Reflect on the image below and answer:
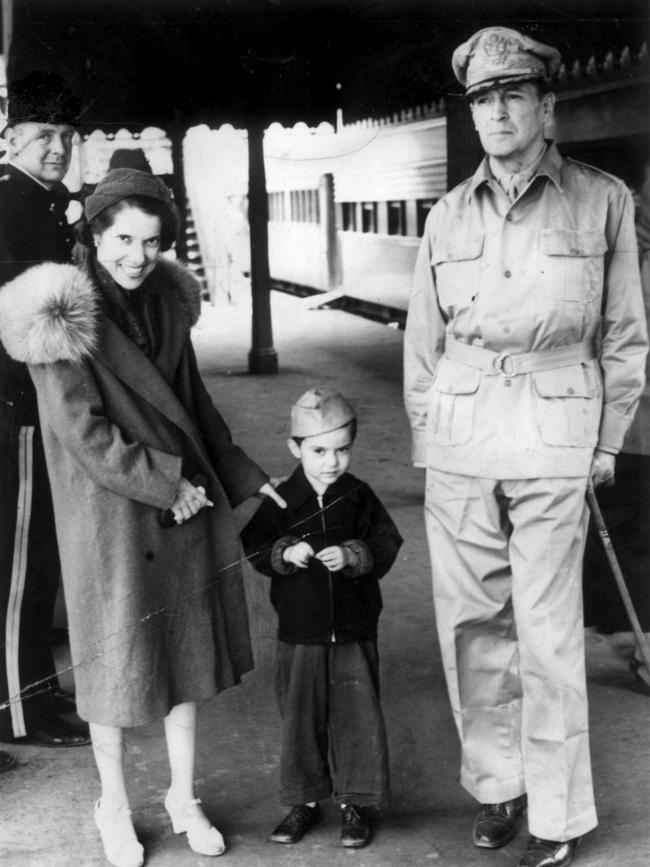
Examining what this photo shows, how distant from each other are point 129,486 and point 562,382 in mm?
1083

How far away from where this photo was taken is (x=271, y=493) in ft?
9.74

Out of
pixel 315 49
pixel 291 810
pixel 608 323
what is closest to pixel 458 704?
pixel 291 810

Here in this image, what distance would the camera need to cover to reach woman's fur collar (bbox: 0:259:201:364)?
8.59 ft

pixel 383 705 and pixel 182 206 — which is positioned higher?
pixel 182 206

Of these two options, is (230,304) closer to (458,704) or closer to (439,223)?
(439,223)

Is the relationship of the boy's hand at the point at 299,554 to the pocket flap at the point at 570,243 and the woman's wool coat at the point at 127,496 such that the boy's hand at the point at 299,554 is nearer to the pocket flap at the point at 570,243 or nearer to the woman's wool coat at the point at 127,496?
the woman's wool coat at the point at 127,496

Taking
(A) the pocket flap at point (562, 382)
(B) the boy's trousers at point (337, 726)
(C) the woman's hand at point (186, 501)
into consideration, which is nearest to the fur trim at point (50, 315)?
(C) the woman's hand at point (186, 501)

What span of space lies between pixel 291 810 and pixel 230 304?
5.78 feet

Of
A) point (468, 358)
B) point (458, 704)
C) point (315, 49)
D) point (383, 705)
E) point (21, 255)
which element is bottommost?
point (383, 705)

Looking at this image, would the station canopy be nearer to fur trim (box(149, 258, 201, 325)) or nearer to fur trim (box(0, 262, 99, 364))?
fur trim (box(149, 258, 201, 325))

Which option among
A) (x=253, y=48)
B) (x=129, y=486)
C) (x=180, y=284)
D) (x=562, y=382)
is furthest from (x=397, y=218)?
(x=129, y=486)

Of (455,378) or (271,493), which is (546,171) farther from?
(271,493)

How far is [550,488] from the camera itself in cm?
271

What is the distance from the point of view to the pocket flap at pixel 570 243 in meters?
2.68
